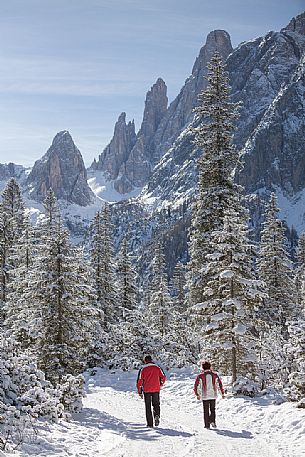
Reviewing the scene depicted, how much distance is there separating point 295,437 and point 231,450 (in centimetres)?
186

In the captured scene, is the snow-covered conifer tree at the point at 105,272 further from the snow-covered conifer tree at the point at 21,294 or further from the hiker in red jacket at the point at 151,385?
the hiker in red jacket at the point at 151,385

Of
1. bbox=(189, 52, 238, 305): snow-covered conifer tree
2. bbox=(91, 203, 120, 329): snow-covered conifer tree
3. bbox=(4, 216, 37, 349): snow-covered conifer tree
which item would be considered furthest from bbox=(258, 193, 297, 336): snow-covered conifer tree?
bbox=(4, 216, 37, 349): snow-covered conifer tree

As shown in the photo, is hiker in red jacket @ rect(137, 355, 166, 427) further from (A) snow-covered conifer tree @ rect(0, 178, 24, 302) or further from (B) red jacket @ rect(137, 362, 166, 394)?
(A) snow-covered conifer tree @ rect(0, 178, 24, 302)

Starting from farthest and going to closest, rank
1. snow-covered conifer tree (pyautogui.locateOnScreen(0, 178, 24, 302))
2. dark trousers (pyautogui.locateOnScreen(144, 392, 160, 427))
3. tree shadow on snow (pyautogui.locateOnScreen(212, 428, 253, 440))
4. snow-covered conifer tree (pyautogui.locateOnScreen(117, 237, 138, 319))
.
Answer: snow-covered conifer tree (pyautogui.locateOnScreen(117, 237, 138, 319)), snow-covered conifer tree (pyautogui.locateOnScreen(0, 178, 24, 302)), dark trousers (pyautogui.locateOnScreen(144, 392, 160, 427)), tree shadow on snow (pyautogui.locateOnScreen(212, 428, 253, 440))

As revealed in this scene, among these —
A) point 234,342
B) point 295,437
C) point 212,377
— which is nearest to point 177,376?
point 234,342

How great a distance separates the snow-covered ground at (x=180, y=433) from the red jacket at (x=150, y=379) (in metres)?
0.90

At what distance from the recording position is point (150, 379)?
11633 mm

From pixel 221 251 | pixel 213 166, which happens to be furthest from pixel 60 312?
pixel 213 166

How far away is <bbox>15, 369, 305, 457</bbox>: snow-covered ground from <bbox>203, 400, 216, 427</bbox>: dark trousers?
255mm

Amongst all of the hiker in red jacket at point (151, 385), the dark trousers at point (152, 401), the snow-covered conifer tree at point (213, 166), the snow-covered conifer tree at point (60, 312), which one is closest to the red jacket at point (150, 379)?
the hiker in red jacket at point (151, 385)

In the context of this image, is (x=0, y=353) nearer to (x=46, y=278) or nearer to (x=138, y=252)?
(x=46, y=278)

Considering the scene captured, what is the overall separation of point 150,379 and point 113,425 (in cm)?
142

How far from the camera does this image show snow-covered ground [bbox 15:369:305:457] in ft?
28.5

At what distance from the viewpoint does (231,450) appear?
879 cm
